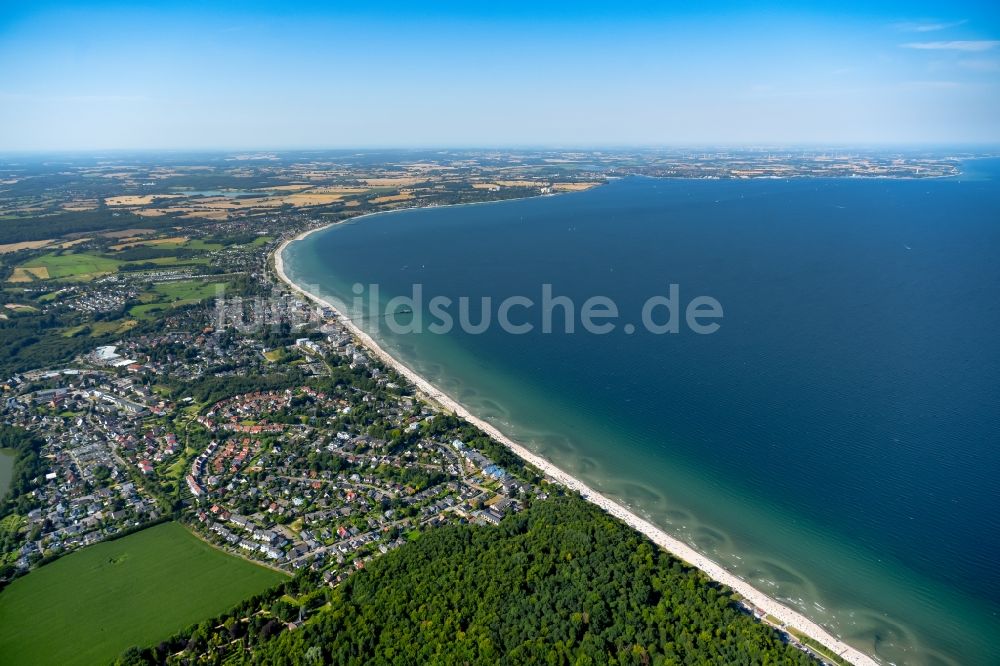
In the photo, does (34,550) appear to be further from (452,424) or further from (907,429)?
(907,429)

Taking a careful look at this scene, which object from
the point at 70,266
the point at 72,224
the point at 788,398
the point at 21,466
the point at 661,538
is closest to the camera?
the point at 661,538

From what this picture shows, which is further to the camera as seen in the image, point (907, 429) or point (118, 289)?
point (118, 289)

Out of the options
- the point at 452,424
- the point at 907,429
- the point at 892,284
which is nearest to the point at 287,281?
the point at 452,424

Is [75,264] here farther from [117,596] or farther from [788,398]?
[788,398]

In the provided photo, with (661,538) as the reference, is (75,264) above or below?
above

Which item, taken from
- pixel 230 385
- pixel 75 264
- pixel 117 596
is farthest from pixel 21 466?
pixel 75 264

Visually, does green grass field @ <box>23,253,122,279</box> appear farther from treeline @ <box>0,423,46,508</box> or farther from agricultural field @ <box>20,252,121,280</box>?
treeline @ <box>0,423,46,508</box>
